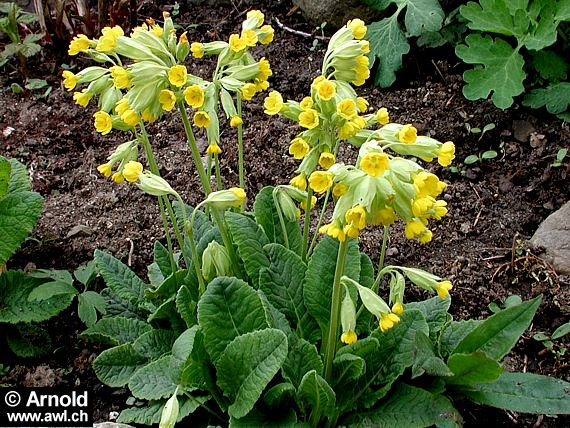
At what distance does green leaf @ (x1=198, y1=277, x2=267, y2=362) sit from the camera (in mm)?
2523

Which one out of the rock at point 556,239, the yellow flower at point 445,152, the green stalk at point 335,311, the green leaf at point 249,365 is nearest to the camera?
the yellow flower at point 445,152

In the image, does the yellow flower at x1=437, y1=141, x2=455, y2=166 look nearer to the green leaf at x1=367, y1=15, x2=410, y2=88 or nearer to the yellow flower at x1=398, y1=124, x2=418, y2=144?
the yellow flower at x1=398, y1=124, x2=418, y2=144

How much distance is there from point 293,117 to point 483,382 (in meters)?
1.12

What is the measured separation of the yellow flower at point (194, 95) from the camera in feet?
7.27

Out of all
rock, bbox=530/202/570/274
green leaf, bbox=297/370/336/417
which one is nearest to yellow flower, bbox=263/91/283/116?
green leaf, bbox=297/370/336/417

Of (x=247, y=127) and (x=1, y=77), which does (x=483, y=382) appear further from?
(x=1, y=77)

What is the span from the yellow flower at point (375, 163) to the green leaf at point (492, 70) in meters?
2.21

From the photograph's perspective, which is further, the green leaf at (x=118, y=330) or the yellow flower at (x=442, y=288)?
the green leaf at (x=118, y=330)

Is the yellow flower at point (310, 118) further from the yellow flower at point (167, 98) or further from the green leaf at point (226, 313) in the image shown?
the green leaf at point (226, 313)

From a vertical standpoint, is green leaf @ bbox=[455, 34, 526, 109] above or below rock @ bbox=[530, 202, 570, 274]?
above

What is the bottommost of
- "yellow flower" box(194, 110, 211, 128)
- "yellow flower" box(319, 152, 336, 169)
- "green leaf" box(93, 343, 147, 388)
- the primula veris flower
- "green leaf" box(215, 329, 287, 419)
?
"green leaf" box(93, 343, 147, 388)

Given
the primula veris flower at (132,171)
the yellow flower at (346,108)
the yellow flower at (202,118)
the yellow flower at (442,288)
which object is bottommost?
the yellow flower at (442,288)

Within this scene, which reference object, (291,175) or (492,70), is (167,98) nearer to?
(291,175)

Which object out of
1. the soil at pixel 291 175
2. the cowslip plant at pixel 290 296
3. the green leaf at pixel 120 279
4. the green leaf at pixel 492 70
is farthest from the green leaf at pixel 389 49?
the green leaf at pixel 120 279
